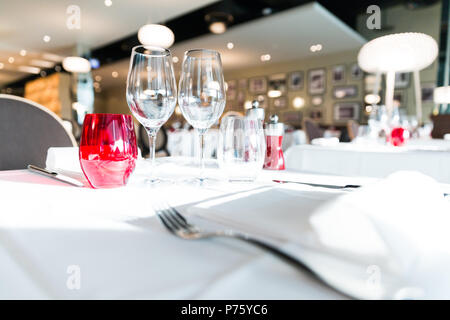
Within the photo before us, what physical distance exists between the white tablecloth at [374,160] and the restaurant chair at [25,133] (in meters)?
0.86

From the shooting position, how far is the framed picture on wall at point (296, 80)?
30.6ft

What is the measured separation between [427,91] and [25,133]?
850 cm

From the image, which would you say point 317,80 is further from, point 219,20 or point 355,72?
point 219,20

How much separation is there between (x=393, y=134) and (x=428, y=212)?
1675 mm

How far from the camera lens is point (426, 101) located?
7414 millimetres

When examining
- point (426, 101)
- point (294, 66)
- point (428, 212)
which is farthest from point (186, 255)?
point (294, 66)

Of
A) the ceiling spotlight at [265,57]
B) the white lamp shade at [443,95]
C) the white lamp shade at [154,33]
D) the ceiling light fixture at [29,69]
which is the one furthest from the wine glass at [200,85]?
the ceiling light fixture at [29,69]

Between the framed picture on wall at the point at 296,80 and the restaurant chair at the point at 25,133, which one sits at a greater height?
the framed picture on wall at the point at 296,80

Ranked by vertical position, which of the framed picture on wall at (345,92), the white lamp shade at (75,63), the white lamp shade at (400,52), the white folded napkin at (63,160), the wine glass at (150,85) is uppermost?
Answer: the white lamp shade at (75,63)

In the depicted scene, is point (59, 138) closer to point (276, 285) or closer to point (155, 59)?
point (155, 59)

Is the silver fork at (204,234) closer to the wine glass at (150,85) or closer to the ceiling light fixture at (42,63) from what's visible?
the wine glass at (150,85)

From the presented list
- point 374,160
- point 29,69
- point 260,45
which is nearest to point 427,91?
point 260,45

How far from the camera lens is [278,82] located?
979 centimetres

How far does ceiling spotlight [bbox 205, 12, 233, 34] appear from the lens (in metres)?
6.09
